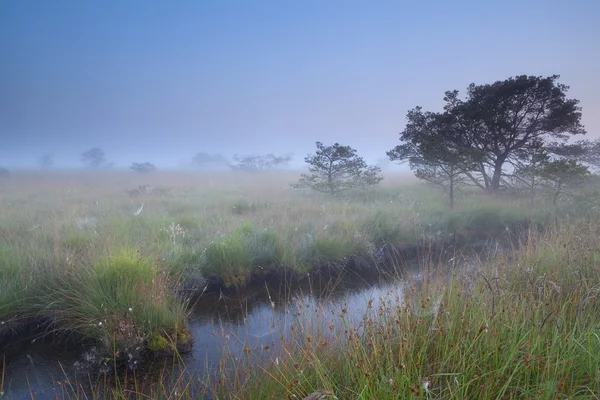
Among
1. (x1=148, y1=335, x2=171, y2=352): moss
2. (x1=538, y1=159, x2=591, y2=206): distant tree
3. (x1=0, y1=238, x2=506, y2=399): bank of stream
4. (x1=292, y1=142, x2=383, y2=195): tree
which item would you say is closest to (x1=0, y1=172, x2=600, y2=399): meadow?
(x1=148, y1=335, x2=171, y2=352): moss

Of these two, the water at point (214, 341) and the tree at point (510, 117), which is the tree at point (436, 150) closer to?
the tree at point (510, 117)

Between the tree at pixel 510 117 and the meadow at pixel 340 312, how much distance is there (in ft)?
17.7

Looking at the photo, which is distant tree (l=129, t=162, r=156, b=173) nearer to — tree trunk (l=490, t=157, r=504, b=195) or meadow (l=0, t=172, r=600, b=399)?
meadow (l=0, t=172, r=600, b=399)

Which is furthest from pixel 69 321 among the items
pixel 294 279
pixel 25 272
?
pixel 294 279

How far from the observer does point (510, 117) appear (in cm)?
1680

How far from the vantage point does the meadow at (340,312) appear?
270 cm

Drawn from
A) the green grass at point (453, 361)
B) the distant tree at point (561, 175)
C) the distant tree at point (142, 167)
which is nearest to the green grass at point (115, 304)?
the green grass at point (453, 361)

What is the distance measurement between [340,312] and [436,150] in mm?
11308

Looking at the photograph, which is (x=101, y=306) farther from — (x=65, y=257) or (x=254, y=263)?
(x=254, y=263)

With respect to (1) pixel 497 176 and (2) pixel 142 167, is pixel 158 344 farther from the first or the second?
(2) pixel 142 167

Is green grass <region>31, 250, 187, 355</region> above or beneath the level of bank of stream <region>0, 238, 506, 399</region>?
above

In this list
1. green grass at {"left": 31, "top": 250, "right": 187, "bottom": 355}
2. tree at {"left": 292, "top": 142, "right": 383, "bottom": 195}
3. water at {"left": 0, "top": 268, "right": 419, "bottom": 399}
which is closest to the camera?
water at {"left": 0, "top": 268, "right": 419, "bottom": 399}

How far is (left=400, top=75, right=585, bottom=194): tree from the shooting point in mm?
15922

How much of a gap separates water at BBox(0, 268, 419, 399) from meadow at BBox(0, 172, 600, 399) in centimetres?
22
